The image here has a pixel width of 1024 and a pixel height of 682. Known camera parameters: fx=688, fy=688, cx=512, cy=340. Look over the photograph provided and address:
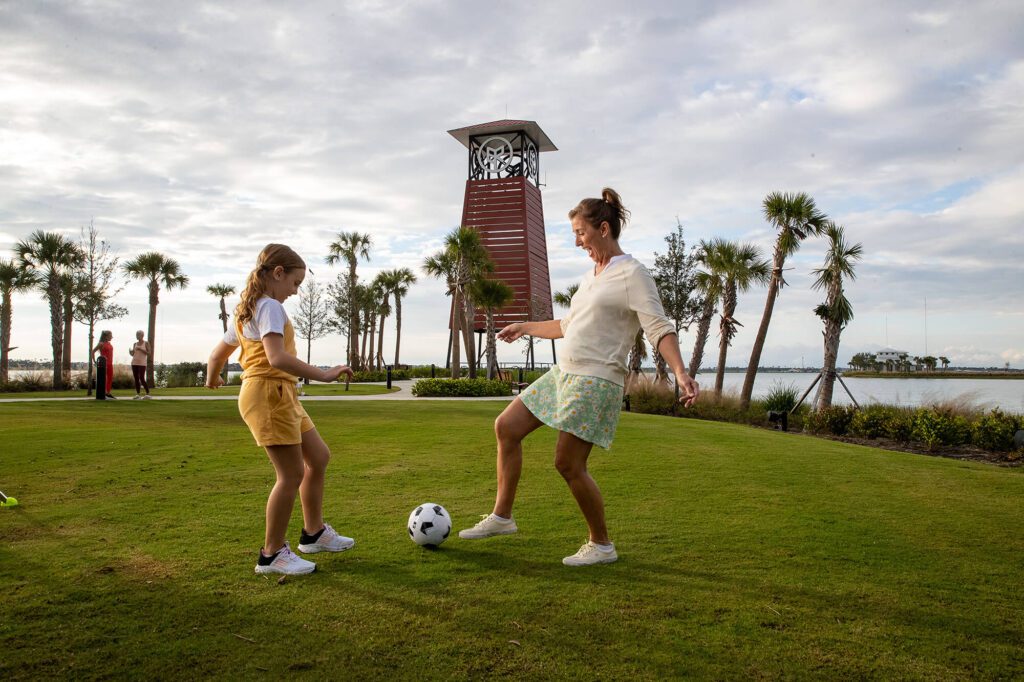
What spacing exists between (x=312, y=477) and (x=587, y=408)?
1.63 metres

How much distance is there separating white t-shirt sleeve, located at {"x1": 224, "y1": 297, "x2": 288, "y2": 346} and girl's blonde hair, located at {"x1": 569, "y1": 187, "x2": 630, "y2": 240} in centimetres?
170

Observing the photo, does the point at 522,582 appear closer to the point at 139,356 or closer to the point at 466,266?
the point at 139,356

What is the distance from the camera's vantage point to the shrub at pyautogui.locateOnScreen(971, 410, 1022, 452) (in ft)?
42.3

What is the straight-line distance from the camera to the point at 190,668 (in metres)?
2.53

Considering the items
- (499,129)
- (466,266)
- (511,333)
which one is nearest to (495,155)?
(499,129)

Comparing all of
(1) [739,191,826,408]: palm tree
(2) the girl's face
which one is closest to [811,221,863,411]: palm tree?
(1) [739,191,826,408]: palm tree

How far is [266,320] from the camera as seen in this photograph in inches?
135

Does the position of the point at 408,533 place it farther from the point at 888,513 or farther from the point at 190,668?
the point at 888,513

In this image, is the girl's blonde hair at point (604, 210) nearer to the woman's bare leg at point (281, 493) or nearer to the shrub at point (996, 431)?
the woman's bare leg at point (281, 493)

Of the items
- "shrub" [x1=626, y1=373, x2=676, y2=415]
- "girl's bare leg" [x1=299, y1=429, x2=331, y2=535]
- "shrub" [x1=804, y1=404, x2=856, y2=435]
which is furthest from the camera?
"shrub" [x1=626, y1=373, x2=676, y2=415]

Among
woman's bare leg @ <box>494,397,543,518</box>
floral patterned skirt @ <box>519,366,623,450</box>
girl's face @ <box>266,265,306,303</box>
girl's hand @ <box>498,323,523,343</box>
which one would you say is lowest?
woman's bare leg @ <box>494,397,543,518</box>

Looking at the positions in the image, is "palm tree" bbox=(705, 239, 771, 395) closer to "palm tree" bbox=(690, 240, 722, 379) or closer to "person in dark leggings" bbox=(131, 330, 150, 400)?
"palm tree" bbox=(690, 240, 722, 379)

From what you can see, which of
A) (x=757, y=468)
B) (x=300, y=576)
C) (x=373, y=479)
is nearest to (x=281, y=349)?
(x=300, y=576)

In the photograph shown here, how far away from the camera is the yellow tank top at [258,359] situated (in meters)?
3.57
